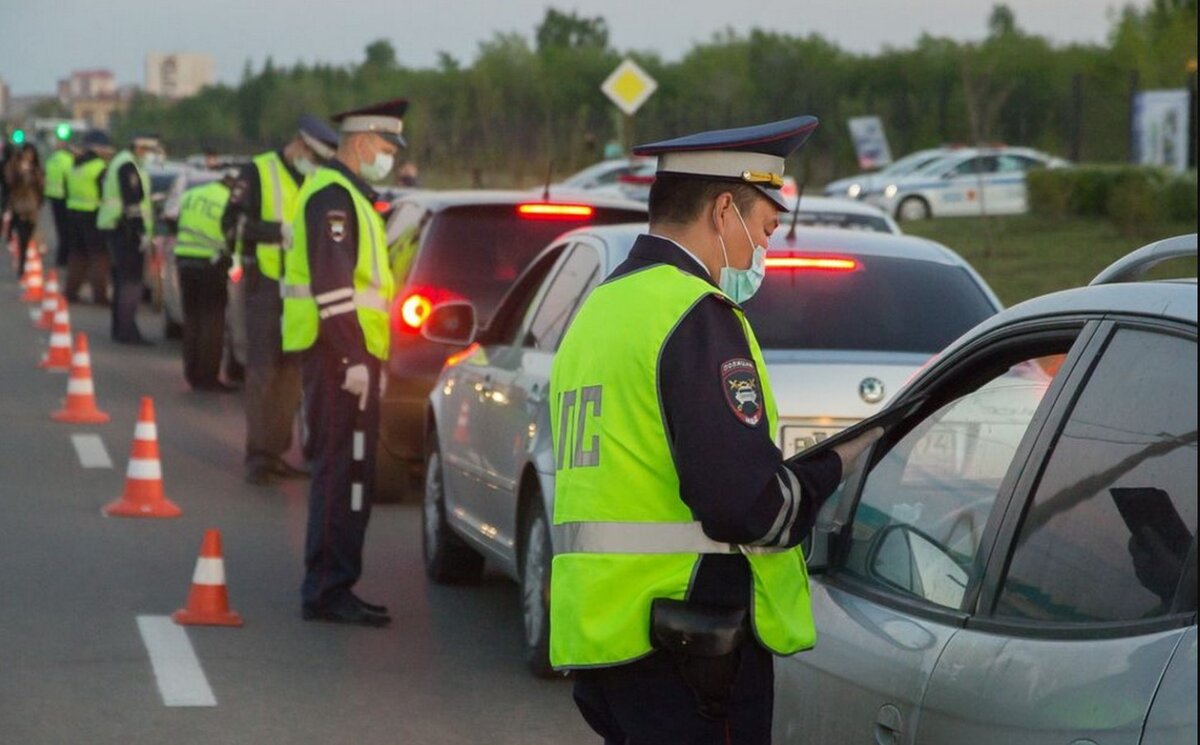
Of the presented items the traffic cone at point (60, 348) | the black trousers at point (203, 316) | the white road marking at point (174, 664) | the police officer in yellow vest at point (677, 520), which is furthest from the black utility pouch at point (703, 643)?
the traffic cone at point (60, 348)

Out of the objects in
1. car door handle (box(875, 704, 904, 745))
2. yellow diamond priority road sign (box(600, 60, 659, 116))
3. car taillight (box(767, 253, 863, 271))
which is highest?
yellow diamond priority road sign (box(600, 60, 659, 116))

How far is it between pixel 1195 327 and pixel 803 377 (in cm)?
423

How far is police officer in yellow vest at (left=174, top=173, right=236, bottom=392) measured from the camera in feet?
56.4

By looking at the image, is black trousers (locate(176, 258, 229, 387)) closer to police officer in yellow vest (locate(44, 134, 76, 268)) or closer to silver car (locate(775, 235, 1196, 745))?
police officer in yellow vest (locate(44, 134, 76, 268))

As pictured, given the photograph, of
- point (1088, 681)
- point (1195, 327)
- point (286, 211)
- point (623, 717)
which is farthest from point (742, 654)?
point (286, 211)

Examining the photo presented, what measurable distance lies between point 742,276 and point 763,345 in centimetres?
377

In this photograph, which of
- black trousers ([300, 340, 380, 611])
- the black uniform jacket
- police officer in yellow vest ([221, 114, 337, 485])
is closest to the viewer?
the black uniform jacket

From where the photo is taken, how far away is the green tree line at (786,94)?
4881 centimetres

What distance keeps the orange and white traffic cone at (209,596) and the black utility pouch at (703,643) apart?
5.05 meters

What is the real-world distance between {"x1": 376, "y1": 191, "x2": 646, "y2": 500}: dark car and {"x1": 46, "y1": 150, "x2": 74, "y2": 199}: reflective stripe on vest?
62.8ft

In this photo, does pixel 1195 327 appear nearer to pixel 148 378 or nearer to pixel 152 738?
pixel 152 738

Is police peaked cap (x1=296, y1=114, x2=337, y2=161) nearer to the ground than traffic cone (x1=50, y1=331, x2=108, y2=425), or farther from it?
farther from it

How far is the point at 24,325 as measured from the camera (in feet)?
82.3

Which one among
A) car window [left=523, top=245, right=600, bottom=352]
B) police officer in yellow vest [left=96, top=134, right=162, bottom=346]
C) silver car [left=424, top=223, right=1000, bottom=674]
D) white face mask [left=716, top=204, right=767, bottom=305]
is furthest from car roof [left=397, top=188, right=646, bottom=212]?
police officer in yellow vest [left=96, top=134, right=162, bottom=346]
